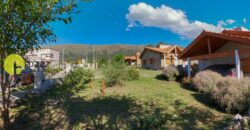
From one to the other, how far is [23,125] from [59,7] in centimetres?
428

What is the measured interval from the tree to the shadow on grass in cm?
172

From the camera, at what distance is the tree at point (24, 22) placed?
5.16m

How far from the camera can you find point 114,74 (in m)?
15.1

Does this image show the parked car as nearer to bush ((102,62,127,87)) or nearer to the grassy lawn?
the grassy lawn

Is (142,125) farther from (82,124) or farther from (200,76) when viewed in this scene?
(200,76)

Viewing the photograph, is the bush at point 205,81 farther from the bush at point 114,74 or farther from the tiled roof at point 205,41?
the bush at point 114,74

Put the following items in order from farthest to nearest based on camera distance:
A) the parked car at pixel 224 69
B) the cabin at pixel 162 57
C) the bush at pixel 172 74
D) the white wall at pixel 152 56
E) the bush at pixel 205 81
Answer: the white wall at pixel 152 56 < the cabin at pixel 162 57 < the bush at pixel 172 74 < the parked car at pixel 224 69 < the bush at pixel 205 81

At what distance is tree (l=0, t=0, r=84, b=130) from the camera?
5164 millimetres

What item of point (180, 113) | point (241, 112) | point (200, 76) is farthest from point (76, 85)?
point (241, 112)

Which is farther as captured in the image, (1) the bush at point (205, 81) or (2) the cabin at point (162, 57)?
(2) the cabin at point (162, 57)

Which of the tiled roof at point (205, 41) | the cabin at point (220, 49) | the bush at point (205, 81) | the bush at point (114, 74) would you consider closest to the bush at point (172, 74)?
the cabin at point (220, 49)

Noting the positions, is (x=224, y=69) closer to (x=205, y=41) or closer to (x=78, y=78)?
(x=205, y=41)

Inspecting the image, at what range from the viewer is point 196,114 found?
7797 millimetres

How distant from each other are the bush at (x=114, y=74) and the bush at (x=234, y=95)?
742 centimetres
